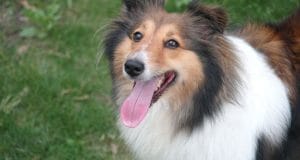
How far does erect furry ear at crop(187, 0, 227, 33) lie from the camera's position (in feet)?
8.16

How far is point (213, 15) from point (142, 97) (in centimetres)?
51

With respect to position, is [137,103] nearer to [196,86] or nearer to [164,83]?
[164,83]

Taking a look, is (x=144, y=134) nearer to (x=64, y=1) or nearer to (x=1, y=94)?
(x=1, y=94)

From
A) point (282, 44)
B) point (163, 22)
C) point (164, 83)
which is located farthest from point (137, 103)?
point (282, 44)

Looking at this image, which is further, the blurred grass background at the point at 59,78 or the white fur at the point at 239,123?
the blurred grass background at the point at 59,78

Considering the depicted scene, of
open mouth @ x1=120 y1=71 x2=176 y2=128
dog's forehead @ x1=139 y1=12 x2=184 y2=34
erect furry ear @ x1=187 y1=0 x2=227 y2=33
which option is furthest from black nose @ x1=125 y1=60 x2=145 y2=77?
erect furry ear @ x1=187 y1=0 x2=227 y2=33

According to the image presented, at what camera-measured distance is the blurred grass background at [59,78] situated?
12.2 ft

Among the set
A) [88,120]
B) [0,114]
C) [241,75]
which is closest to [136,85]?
[241,75]

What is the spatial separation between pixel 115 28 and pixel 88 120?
4.11 ft

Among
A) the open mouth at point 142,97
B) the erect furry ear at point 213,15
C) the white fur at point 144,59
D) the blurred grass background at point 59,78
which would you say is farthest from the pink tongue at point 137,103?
the blurred grass background at point 59,78

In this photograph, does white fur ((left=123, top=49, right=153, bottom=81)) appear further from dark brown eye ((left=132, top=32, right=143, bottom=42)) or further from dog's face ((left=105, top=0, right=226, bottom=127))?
dark brown eye ((left=132, top=32, right=143, bottom=42))

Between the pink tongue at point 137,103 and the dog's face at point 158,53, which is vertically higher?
the dog's face at point 158,53

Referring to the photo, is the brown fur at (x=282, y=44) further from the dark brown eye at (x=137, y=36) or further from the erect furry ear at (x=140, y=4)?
the dark brown eye at (x=137, y=36)

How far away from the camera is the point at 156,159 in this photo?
2887 mm
